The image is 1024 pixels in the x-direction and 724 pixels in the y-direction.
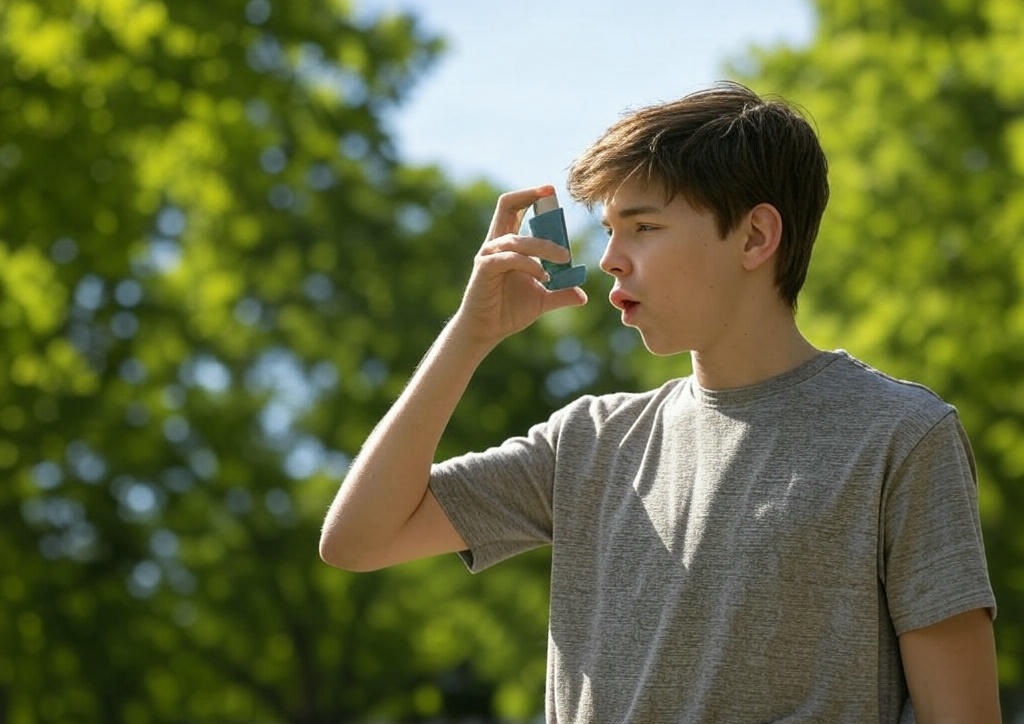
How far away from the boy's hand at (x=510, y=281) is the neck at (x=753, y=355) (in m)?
0.28

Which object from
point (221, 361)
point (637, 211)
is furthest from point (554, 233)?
point (221, 361)

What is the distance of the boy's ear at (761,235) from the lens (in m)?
2.88

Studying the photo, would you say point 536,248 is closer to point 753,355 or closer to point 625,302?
point 625,302

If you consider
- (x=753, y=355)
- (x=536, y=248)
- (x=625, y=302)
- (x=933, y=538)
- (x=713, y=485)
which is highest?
(x=536, y=248)

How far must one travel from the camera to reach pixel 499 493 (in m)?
3.10

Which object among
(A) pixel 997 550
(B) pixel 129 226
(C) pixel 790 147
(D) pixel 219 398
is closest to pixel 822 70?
(A) pixel 997 550

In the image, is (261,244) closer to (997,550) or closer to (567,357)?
(567,357)

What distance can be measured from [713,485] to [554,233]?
0.56 metres

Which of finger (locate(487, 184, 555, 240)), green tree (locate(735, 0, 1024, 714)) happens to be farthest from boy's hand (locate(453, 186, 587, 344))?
green tree (locate(735, 0, 1024, 714))

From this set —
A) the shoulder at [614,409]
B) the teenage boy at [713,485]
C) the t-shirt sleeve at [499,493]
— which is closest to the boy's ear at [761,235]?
the teenage boy at [713,485]

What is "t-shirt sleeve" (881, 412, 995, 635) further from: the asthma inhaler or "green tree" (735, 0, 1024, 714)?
"green tree" (735, 0, 1024, 714)

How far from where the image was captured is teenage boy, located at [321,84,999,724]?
2631 millimetres

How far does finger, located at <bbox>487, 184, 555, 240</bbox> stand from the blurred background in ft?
34.0

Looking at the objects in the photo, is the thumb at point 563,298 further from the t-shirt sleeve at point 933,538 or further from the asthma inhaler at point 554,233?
the t-shirt sleeve at point 933,538
